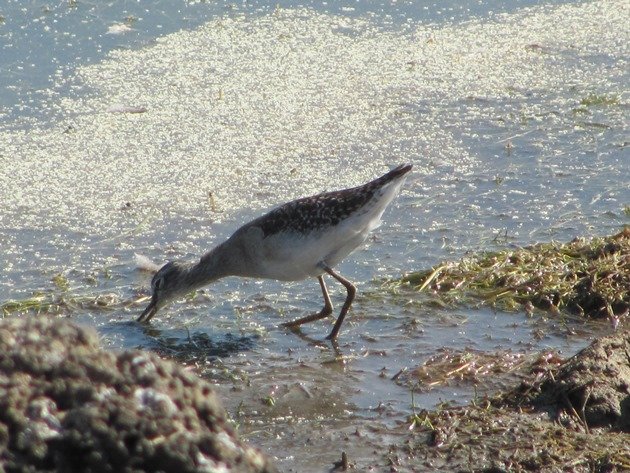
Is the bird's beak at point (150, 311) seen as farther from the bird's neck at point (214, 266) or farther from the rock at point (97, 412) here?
the rock at point (97, 412)

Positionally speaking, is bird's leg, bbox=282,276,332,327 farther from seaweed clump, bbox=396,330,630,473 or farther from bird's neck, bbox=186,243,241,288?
seaweed clump, bbox=396,330,630,473

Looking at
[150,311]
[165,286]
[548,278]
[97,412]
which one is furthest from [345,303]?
[97,412]

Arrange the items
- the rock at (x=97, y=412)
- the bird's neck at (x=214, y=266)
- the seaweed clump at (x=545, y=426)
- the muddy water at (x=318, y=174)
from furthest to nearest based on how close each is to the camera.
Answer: the bird's neck at (x=214, y=266)
the muddy water at (x=318, y=174)
the seaweed clump at (x=545, y=426)
the rock at (x=97, y=412)

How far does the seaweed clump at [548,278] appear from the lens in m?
7.80

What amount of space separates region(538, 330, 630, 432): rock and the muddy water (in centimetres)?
73

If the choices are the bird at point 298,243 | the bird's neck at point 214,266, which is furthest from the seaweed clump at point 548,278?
the bird's neck at point 214,266

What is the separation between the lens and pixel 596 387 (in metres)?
5.87

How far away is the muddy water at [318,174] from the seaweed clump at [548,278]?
0.67ft

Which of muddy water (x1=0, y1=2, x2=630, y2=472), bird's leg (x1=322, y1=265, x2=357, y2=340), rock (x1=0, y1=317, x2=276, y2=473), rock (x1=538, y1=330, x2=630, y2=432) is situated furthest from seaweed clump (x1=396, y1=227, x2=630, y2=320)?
rock (x1=0, y1=317, x2=276, y2=473)

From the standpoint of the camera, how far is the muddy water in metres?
7.13

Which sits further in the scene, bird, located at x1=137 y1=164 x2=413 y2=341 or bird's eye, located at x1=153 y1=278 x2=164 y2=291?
bird, located at x1=137 y1=164 x2=413 y2=341

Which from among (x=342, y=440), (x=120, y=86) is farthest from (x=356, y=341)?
(x=120, y=86)

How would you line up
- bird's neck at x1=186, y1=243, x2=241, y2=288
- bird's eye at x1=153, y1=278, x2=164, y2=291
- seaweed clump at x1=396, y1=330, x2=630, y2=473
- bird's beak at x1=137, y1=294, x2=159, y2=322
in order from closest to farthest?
seaweed clump at x1=396, y1=330, x2=630, y2=473 < bird's eye at x1=153, y1=278, x2=164, y2=291 < bird's beak at x1=137, y1=294, x2=159, y2=322 < bird's neck at x1=186, y1=243, x2=241, y2=288

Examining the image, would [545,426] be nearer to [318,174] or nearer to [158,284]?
[158,284]
